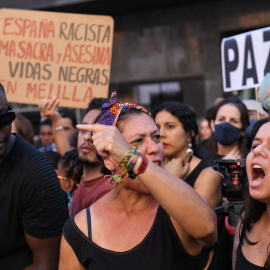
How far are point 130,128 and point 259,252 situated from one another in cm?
84

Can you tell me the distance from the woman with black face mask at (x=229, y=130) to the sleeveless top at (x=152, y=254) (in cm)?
262

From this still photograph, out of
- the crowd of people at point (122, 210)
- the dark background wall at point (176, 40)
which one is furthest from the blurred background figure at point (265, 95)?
the dark background wall at point (176, 40)

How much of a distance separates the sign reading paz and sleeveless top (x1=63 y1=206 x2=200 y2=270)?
2.70m

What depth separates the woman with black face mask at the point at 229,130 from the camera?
190 inches

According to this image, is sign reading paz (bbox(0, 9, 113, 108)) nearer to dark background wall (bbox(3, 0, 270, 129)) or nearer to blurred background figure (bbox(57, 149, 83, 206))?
blurred background figure (bbox(57, 149, 83, 206))

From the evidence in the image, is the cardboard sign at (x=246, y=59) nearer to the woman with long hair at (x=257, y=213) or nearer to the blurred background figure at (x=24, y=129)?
the blurred background figure at (x=24, y=129)

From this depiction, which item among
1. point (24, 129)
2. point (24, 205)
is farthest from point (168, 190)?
point (24, 129)

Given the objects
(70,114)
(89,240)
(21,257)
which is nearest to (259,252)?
(89,240)

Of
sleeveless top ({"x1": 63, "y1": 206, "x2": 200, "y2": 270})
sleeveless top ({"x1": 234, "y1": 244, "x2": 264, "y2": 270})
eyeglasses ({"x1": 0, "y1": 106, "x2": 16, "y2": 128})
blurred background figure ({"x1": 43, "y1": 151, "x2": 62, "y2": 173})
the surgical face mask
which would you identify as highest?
eyeglasses ({"x1": 0, "y1": 106, "x2": 16, "y2": 128})

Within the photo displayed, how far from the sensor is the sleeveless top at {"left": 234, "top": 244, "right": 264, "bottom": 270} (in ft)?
7.76

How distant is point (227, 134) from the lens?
4.84 meters

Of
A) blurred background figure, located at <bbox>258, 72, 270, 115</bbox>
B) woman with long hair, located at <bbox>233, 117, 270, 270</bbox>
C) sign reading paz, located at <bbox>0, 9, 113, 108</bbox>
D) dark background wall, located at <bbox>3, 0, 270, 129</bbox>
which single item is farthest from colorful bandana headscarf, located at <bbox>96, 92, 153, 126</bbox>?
dark background wall, located at <bbox>3, 0, 270, 129</bbox>

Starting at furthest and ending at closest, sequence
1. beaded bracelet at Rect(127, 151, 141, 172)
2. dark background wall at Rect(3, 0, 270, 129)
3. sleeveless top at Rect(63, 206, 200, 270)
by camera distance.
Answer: dark background wall at Rect(3, 0, 270, 129), sleeveless top at Rect(63, 206, 200, 270), beaded bracelet at Rect(127, 151, 141, 172)

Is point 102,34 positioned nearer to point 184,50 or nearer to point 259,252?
point 259,252
